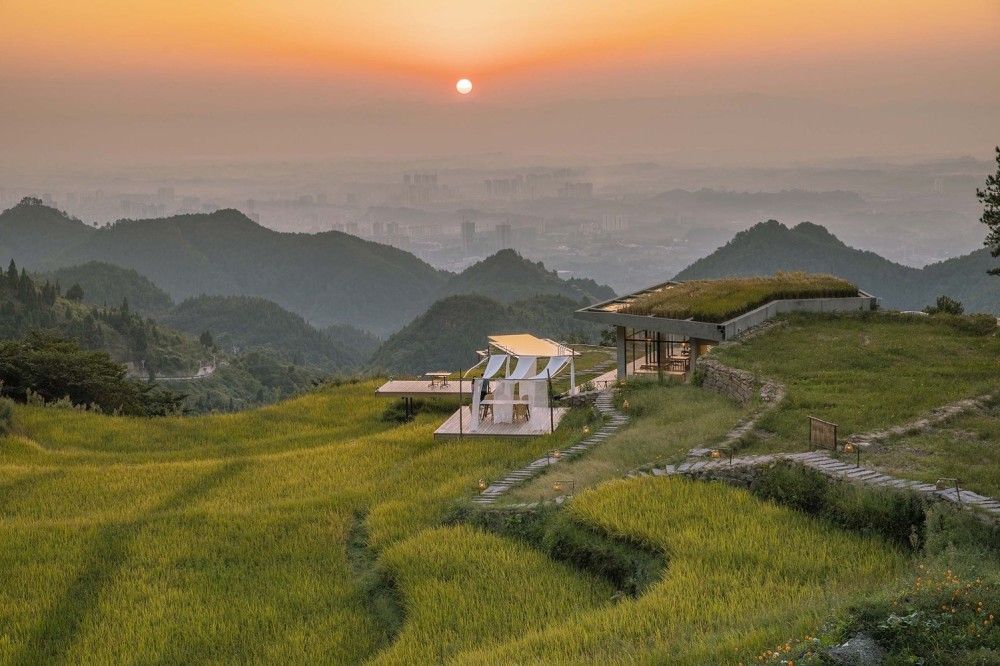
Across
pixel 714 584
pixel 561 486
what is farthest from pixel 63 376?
pixel 714 584

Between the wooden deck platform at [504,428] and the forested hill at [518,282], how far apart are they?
120317 millimetres

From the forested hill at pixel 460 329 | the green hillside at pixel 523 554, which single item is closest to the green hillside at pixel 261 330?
the forested hill at pixel 460 329

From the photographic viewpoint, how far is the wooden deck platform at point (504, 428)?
17.2 metres

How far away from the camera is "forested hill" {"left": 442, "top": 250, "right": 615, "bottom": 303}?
146m

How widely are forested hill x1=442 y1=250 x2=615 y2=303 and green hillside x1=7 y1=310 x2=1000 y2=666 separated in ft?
405

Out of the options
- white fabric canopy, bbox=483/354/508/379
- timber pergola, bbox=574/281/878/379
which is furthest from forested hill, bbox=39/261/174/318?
white fabric canopy, bbox=483/354/508/379

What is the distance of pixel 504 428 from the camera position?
58.0ft

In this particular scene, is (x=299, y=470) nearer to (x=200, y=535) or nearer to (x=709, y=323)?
(x=200, y=535)

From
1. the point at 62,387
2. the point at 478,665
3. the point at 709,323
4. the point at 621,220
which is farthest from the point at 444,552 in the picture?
the point at 621,220

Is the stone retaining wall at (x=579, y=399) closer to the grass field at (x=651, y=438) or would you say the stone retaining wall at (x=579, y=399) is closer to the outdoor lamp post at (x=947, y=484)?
the grass field at (x=651, y=438)

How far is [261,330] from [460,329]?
65.7 meters

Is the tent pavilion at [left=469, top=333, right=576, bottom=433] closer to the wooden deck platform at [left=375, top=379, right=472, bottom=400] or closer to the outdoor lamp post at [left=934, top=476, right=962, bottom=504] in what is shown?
the wooden deck platform at [left=375, top=379, right=472, bottom=400]

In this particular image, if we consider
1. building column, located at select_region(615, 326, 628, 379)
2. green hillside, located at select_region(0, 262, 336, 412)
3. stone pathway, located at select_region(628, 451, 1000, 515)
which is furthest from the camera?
green hillside, located at select_region(0, 262, 336, 412)

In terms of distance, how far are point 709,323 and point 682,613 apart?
14116mm
